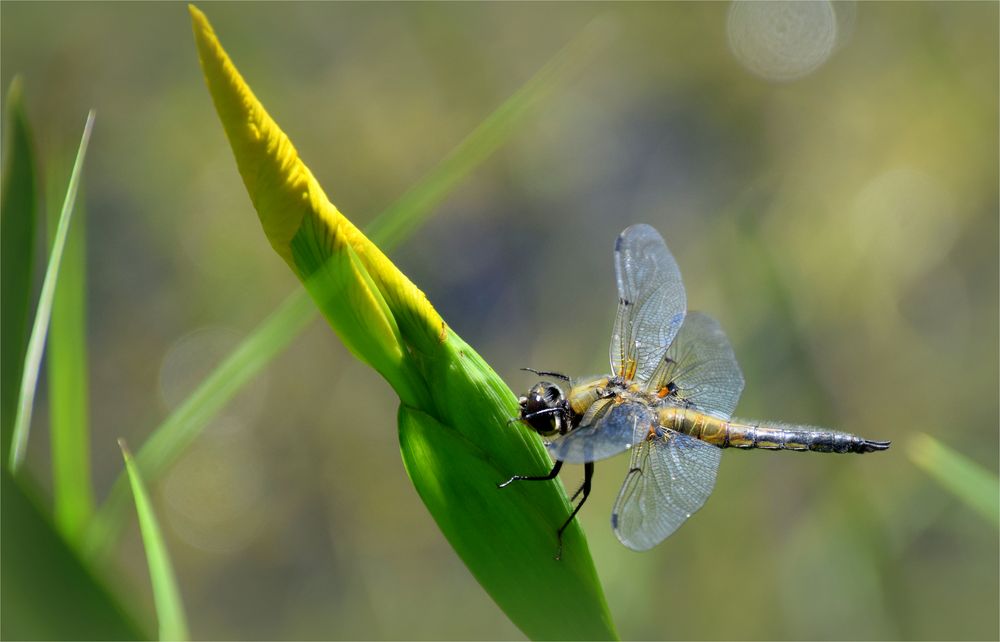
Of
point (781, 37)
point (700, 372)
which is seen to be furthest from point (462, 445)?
point (781, 37)

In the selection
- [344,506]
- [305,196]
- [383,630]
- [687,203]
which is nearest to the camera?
[305,196]

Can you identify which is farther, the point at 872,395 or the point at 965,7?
the point at 965,7

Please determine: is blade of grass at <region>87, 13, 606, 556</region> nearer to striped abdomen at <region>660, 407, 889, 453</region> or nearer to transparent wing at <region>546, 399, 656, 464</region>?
transparent wing at <region>546, 399, 656, 464</region>

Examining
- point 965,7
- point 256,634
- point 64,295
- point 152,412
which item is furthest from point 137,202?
point 965,7

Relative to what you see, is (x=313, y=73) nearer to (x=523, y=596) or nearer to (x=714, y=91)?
(x=714, y=91)

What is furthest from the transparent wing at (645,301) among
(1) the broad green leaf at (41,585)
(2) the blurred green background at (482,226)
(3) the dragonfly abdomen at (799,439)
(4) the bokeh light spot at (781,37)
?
(4) the bokeh light spot at (781,37)
